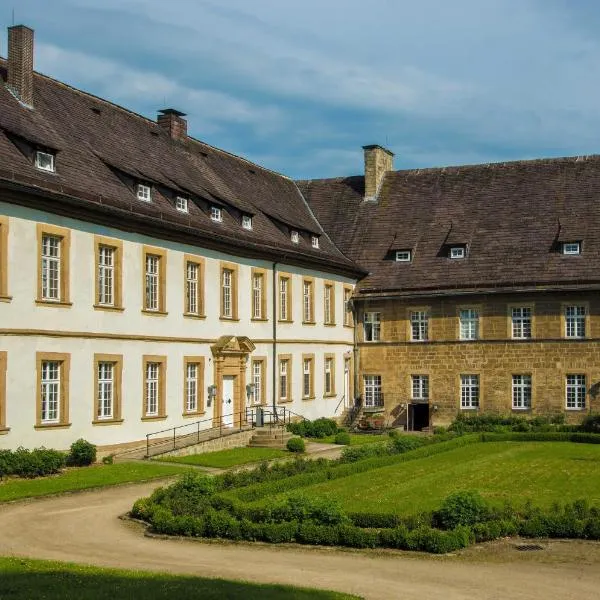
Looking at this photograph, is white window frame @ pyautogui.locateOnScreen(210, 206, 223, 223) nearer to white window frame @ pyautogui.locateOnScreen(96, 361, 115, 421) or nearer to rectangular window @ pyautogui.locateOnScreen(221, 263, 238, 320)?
rectangular window @ pyautogui.locateOnScreen(221, 263, 238, 320)

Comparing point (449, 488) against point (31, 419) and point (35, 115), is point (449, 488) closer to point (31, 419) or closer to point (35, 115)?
point (31, 419)

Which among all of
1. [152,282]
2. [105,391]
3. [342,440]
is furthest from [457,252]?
[105,391]

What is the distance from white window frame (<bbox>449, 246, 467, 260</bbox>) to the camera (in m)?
50.0

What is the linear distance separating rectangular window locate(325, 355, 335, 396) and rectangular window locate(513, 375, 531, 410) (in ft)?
29.0

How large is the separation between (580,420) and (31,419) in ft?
89.3

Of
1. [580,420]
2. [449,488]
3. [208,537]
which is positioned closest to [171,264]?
[449,488]

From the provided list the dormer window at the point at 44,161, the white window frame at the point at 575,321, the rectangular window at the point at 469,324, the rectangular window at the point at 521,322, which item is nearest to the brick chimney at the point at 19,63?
the dormer window at the point at 44,161

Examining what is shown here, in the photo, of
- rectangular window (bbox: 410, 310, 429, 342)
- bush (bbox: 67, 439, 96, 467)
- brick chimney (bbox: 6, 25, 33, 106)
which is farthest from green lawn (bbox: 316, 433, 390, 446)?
brick chimney (bbox: 6, 25, 33, 106)

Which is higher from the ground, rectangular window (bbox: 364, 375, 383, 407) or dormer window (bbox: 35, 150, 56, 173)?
dormer window (bbox: 35, 150, 56, 173)

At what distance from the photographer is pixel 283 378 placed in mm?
45438

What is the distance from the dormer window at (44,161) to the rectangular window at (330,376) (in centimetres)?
2137

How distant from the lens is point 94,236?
106 feet

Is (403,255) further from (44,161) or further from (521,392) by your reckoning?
(44,161)

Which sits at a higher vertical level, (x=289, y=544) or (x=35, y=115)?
(x=35, y=115)
